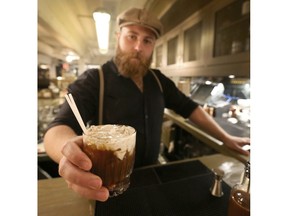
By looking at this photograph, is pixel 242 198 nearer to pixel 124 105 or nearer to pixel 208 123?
pixel 124 105

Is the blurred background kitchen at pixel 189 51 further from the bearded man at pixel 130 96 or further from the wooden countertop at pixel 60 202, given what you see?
the wooden countertop at pixel 60 202

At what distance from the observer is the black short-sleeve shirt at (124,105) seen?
78cm

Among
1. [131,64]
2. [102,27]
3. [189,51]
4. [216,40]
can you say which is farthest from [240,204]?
[189,51]

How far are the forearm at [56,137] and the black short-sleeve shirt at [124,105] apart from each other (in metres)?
0.04

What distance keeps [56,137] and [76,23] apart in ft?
4.52

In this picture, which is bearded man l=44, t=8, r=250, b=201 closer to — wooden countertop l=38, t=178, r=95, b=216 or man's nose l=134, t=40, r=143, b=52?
man's nose l=134, t=40, r=143, b=52

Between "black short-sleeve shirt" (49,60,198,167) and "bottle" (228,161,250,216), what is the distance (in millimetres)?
464

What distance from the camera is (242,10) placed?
4.04 ft

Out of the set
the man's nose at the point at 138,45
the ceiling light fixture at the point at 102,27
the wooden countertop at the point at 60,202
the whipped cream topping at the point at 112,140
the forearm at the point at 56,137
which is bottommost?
the wooden countertop at the point at 60,202

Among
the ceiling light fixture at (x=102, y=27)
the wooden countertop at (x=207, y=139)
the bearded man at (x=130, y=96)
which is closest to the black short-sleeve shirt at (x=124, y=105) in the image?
the bearded man at (x=130, y=96)

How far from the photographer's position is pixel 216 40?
4.80 ft

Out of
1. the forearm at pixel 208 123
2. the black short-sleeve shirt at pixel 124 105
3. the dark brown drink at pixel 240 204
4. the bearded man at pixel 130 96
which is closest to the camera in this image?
the dark brown drink at pixel 240 204
